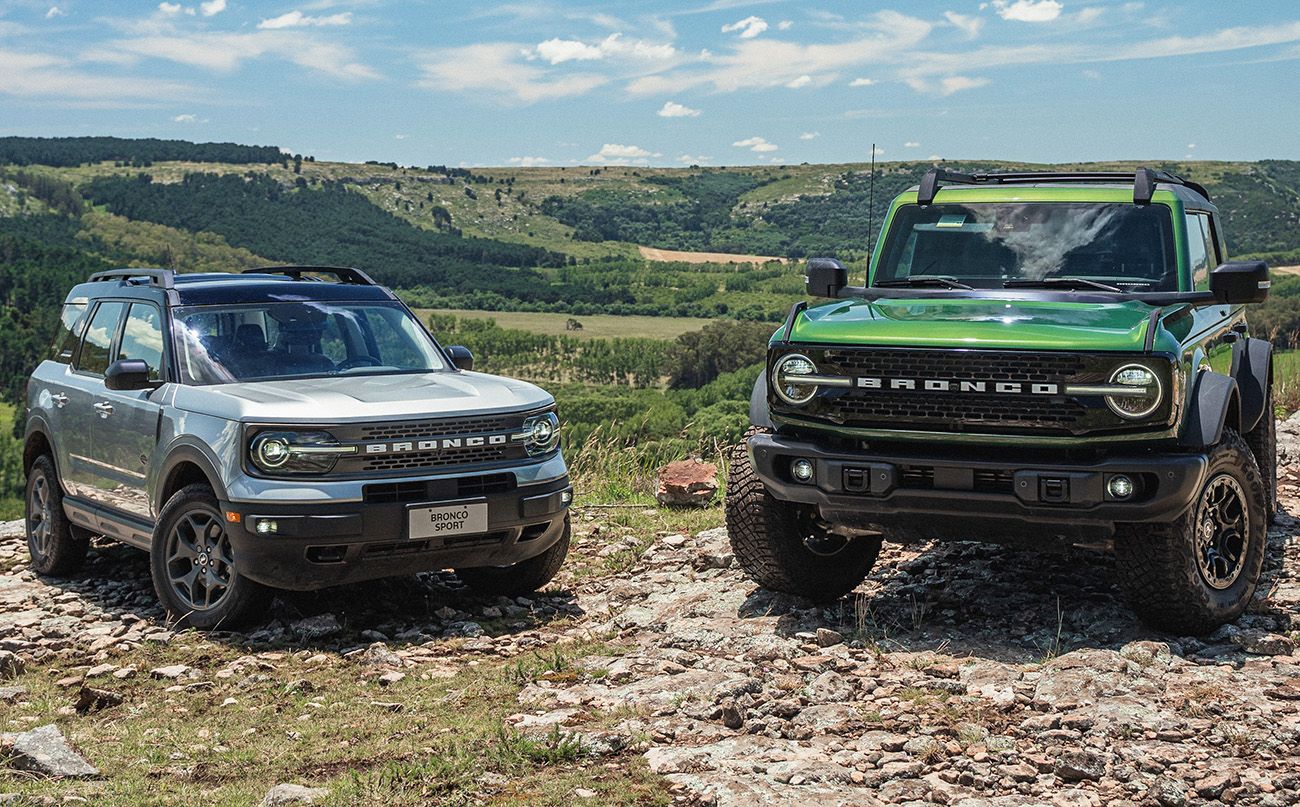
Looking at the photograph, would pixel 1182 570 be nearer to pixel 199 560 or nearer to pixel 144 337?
pixel 199 560

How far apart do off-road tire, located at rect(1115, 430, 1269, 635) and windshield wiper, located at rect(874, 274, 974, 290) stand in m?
1.60

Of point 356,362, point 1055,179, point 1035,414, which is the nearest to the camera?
point 1035,414

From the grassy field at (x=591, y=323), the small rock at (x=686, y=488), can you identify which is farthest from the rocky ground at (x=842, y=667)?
the grassy field at (x=591, y=323)

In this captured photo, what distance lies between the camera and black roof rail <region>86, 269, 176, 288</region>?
7.96m

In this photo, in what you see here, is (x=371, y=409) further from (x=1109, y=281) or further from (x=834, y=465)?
(x=1109, y=281)

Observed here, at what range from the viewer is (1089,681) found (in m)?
5.33

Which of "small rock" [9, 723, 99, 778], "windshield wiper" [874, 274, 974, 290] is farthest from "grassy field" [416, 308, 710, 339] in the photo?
"small rock" [9, 723, 99, 778]

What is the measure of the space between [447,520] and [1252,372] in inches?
181

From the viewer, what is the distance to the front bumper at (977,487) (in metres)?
5.61

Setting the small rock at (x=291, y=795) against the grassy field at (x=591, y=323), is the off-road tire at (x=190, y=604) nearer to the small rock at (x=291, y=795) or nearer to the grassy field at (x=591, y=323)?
the small rock at (x=291, y=795)

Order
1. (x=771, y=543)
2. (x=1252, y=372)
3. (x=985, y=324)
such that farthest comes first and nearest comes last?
(x=1252, y=372) → (x=771, y=543) → (x=985, y=324)

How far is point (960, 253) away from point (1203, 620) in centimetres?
244

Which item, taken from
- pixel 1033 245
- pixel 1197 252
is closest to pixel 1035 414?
pixel 1033 245

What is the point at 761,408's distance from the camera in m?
6.59
